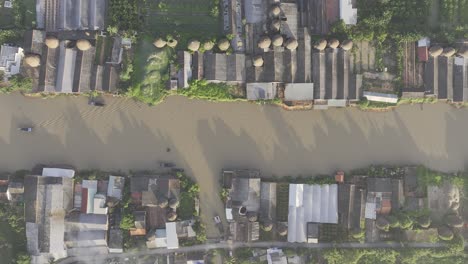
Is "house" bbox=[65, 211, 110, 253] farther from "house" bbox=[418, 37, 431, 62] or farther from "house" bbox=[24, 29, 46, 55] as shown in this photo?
"house" bbox=[418, 37, 431, 62]

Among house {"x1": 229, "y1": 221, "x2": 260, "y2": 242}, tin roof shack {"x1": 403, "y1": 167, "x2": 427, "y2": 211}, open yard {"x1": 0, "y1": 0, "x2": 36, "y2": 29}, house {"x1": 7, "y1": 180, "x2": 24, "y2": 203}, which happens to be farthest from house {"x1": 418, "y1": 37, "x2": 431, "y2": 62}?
house {"x1": 7, "y1": 180, "x2": 24, "y2": 203}

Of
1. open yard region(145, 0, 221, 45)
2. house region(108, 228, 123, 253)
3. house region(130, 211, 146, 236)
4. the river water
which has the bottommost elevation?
house region(108, 228, 123, 253)

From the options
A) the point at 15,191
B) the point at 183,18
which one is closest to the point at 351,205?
the point at 183,18

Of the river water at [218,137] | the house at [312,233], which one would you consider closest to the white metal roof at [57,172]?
the river water at [218,137]

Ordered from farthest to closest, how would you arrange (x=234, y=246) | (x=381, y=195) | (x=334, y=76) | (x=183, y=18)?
(x=183, y=18)
(x=234, y=246)
(x=381, y=195)
(x=334, y=76)

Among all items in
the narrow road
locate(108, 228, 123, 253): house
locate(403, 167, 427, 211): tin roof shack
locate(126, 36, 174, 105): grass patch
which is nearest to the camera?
locate(108, 228, 123, 253): house

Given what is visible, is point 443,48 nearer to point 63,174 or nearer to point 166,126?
point 166,126

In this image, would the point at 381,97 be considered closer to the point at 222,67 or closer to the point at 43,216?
the point at 222,67

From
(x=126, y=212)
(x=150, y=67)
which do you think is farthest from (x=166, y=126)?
(x=126, y=212)
